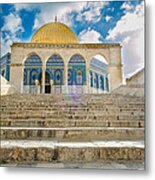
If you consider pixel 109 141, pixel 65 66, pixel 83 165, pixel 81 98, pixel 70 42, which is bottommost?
pixel 83 165

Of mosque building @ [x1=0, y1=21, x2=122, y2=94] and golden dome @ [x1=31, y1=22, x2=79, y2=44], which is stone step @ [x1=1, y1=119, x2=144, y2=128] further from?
golden dome @ [x1=31, y1=22, x2=79, y2=44]

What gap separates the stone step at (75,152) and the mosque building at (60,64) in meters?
0.41

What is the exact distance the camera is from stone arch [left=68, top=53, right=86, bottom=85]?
2129 millimetres

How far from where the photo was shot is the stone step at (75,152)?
200 centimetres

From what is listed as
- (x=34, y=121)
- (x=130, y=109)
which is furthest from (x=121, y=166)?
(x=34, y=121)

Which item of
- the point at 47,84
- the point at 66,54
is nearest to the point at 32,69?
the point at 47,84

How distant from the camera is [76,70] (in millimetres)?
2141

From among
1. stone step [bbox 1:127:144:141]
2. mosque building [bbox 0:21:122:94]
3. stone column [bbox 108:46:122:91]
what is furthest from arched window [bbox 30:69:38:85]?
stone column [bbox 108:46:122:91]

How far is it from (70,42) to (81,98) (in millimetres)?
454

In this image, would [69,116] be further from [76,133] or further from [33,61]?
[33,61]

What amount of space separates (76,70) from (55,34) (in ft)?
1.11

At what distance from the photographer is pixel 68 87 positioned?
6.98 feet

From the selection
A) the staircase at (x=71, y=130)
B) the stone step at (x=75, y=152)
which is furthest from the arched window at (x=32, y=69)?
the stone step at (x=75, y=152)

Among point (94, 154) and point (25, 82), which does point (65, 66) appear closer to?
point (25, 82)
